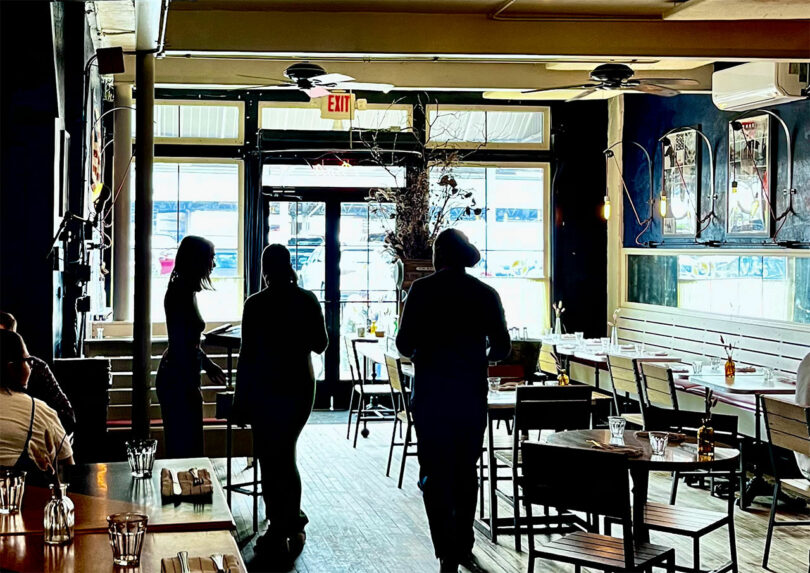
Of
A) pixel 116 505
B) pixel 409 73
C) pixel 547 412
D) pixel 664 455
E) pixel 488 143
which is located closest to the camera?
pixel 116 505

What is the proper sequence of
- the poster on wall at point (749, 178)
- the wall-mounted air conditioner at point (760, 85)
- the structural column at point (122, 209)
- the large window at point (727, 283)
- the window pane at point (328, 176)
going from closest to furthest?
the wall-mounted air conditioner at point (760, 85) < the large window at point (727, 283) < the poster on wall at point (749, 178) < the structural column at point (122, 209) < the window pane at point (328, 176)

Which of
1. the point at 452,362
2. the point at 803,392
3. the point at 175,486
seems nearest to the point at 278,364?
the point at 452,362

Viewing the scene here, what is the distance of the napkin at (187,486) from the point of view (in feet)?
11.4

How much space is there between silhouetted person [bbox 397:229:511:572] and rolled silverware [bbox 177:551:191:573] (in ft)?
8.04

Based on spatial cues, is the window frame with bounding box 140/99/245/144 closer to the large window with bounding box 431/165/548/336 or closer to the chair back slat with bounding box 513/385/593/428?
the large window with bounding box 431/165/548/336

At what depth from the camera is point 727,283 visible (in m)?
9.70

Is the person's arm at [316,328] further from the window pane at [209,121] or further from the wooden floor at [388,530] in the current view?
the window pane at [209,121]

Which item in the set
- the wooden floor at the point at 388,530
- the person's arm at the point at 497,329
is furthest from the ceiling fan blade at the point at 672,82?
the person's arm at the point at 497,329

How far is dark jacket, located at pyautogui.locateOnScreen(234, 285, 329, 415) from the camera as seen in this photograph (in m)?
5.56

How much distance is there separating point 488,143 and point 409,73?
1822mm

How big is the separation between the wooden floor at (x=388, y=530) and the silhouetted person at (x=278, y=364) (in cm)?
45

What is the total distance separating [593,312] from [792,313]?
3.95 metres

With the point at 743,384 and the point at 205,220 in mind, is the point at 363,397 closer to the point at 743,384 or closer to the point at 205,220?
the point at 205,220

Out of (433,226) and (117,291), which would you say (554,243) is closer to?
(433,226)
